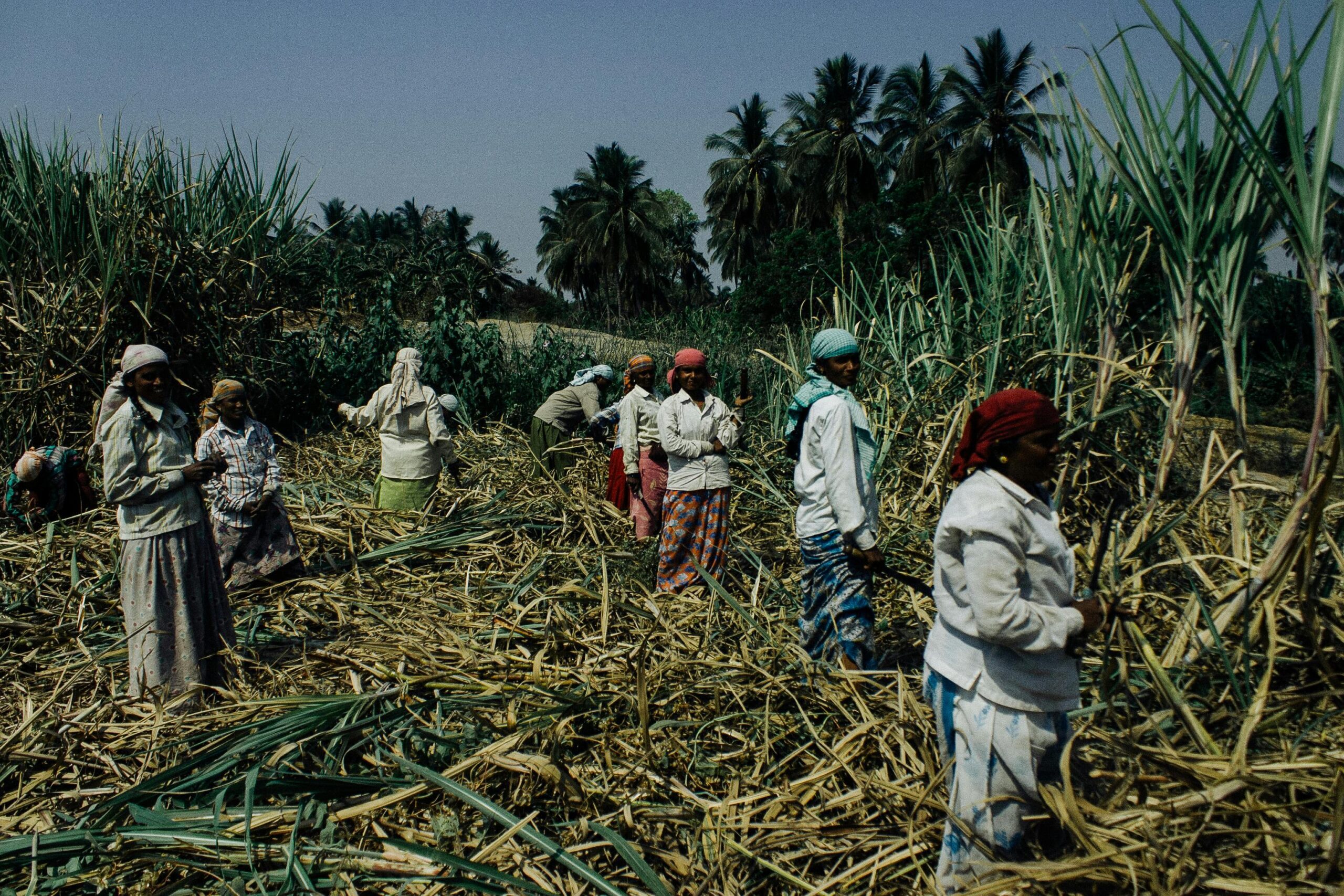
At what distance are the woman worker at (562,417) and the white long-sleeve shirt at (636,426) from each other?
4.10ft

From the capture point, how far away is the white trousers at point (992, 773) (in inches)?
69.5

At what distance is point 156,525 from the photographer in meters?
3.39

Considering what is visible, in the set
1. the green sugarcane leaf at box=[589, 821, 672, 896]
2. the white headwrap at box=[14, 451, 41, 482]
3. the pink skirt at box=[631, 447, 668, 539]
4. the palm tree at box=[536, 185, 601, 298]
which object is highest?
the palm tree at box=[536, 185, 601, 298]

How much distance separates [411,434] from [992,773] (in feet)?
14.3

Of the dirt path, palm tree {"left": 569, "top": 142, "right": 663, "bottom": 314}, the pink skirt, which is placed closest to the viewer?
the pink skirt

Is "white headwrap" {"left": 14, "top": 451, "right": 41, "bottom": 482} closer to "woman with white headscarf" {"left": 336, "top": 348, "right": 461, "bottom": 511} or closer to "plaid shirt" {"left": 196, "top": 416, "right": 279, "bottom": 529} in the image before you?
"plaid shirt" {"left": 196, "top": 416, "right": 279, "bottom": 529}

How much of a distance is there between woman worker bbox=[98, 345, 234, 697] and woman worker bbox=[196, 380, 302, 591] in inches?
34.2

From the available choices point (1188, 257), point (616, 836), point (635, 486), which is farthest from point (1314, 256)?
point (635, 486)

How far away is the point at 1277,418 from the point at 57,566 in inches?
698

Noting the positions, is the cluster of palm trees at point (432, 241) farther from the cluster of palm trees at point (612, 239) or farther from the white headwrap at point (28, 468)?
the white headwrap at point (28, 468)

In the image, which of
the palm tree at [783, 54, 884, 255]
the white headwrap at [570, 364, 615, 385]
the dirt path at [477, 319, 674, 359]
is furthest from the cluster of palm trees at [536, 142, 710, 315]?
the white headwrap at [570, 364, 615, 385]

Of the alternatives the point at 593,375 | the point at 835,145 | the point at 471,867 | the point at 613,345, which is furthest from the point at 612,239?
the point at 471,867

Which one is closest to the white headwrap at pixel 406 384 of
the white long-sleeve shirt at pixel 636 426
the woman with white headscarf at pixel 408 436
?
the woman with white headscarf at pixel 408 436

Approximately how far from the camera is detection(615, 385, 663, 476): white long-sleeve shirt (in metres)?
5.18
